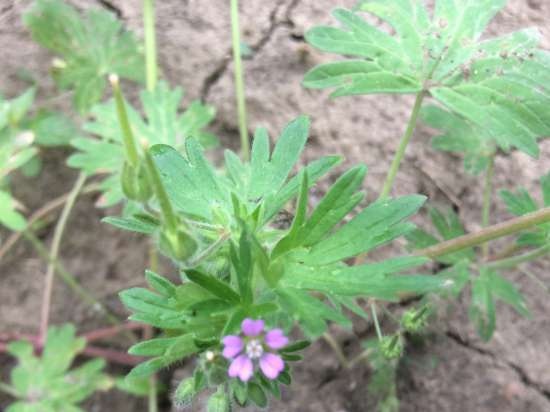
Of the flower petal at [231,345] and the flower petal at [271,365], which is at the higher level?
the flower petal at [231,345]

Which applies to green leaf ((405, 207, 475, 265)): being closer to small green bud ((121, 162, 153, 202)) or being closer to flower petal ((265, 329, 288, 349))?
flower petal ((265, 329, 288, 349))

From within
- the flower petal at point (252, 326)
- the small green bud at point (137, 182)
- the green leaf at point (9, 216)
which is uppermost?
the small green bud at point (137, 182)

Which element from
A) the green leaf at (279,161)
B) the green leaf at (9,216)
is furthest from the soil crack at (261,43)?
the green leaf at (279,161)

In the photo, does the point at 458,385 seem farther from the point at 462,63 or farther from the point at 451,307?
the point at 462,63

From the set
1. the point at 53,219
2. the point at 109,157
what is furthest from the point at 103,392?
the point at 109,157

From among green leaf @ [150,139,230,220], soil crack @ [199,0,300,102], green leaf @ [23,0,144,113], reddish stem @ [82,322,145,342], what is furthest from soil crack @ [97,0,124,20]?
green leaf @ [150,139,230,220]

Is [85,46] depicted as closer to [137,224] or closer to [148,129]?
[148,129]

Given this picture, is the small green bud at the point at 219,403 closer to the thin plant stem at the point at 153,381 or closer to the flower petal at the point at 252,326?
the flower petal at the point at 252,326
